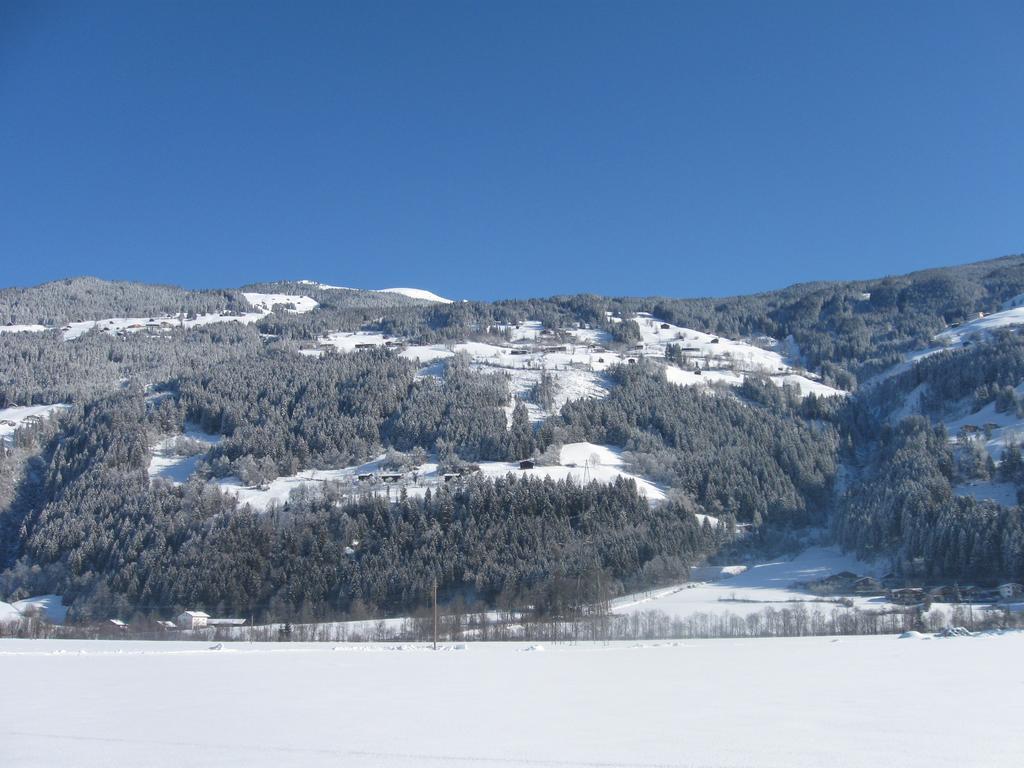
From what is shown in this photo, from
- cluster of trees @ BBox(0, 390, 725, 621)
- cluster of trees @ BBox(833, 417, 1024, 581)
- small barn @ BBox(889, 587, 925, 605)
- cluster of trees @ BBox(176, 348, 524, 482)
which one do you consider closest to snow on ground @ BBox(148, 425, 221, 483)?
cluster of trees @ BBox(176, 348, 524, 482)

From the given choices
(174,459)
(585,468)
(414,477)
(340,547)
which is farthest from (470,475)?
(174,459)

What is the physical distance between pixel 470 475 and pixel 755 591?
1771 inches

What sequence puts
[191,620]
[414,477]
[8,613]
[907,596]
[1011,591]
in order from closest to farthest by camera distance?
[1011,591]
[907,596]
[191,620]
[8,613]
[414,477]

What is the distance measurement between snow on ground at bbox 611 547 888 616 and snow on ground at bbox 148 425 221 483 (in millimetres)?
76921

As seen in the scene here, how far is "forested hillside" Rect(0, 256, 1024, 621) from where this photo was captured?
9438 centimetres

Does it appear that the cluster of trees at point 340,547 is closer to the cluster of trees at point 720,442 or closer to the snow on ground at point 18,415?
the cluster of trees at point 720,442

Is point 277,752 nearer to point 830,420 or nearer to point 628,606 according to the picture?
point 628,606

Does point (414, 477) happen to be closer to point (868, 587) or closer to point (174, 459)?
point (174, 459)

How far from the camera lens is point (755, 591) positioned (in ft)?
289

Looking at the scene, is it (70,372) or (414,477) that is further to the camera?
(70,372)

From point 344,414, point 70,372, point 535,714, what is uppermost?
point 70,372

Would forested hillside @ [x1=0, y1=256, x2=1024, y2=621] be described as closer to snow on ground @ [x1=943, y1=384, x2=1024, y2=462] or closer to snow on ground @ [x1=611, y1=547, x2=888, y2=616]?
snow on ground @ [x1=943, y1=384, x2=1024, y2=462]

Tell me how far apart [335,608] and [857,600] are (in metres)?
57.7

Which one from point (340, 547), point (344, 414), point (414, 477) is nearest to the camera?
point (340, 547)
